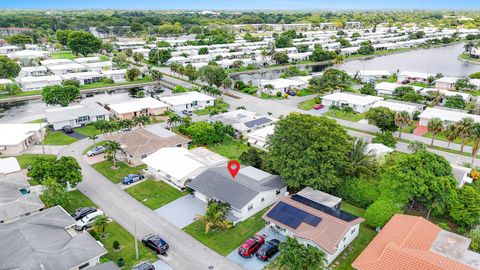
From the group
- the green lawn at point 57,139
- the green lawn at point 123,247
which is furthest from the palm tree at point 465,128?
the green lawn at point 57,139

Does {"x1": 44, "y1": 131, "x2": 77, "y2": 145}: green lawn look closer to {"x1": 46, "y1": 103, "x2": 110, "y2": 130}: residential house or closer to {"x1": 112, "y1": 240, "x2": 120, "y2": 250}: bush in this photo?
{"x1": 46, "y1": 103, "x2": 110, "y2": 130}: residential house

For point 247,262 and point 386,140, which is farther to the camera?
point 386,140

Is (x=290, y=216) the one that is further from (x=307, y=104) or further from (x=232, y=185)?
(x=307, y=104)

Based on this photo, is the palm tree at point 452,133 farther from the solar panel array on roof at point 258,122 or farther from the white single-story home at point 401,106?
the solar panel array on roof at point 258,122

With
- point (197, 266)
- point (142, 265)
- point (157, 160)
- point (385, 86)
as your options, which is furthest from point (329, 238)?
point (385, 86)

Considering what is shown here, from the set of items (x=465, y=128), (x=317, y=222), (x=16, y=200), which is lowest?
(x=317, y=222)

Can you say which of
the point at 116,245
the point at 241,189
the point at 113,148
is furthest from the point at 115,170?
the point at 241,189

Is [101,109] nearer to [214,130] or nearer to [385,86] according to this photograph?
[214,130]
